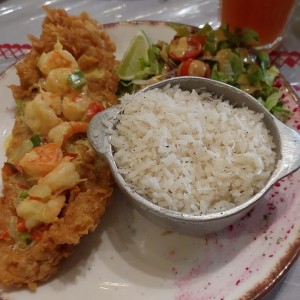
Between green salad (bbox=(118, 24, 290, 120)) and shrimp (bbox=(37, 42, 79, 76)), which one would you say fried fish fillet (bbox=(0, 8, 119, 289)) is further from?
green salad (bbox=(118, 24, 290, 120))

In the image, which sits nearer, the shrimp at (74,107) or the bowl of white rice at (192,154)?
the bowl of white rice at (192,154)

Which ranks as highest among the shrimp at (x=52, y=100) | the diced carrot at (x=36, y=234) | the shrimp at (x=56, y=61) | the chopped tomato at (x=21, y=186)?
the shrimp at (x=56, y=61)

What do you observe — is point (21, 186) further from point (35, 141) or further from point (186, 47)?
point (186, 47)

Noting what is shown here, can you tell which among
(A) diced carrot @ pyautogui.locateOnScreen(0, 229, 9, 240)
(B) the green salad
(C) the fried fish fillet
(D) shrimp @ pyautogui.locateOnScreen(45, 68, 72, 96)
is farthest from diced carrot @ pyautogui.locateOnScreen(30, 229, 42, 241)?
(B) the green salad

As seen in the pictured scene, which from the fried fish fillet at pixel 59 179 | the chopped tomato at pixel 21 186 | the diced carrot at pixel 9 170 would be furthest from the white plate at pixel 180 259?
A: the diced carrot at pixel 9 170

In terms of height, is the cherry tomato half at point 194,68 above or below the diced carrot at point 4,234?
above

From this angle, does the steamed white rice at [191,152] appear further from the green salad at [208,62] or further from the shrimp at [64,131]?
Answer: the green salad at [208,62]

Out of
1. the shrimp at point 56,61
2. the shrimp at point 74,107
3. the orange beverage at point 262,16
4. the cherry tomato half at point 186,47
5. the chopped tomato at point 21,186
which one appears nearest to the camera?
the chopped tomato at point 21,186

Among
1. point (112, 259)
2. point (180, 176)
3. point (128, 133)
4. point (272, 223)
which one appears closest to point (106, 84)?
point (128, 133)
